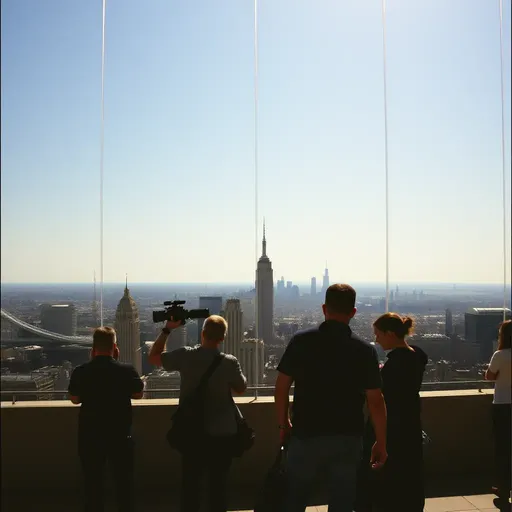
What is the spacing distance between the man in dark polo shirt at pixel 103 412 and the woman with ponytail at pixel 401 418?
3.96 ft

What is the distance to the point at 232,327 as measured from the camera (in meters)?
3.29

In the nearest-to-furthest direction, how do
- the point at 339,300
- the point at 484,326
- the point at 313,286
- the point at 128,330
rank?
the point at 339,300 → the point at 128,330 → the point at 484,326 → the point at 313,286

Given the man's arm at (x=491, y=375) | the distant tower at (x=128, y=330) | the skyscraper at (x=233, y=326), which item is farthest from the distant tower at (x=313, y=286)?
the man's arm at (x=491, y=375)

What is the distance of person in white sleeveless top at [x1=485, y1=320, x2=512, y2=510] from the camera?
276 centimetres

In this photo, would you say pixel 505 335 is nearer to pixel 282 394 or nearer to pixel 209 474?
pixel 282 394

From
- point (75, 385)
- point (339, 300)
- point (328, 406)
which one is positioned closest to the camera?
point (328, 406)

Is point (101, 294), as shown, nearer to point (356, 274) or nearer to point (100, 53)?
point (100, 53)

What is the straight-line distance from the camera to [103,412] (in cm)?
236

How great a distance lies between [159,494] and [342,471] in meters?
1.56

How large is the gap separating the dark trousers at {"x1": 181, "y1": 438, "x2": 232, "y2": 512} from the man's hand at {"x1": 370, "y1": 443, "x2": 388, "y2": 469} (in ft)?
2.15

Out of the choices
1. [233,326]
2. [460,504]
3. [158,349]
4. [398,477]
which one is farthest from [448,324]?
[158,349]

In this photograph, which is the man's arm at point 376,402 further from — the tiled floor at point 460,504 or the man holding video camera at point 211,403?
the tiled floor at point 460,504

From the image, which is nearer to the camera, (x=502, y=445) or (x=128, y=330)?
(x=502, y=445)

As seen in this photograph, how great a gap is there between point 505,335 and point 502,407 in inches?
16.4
